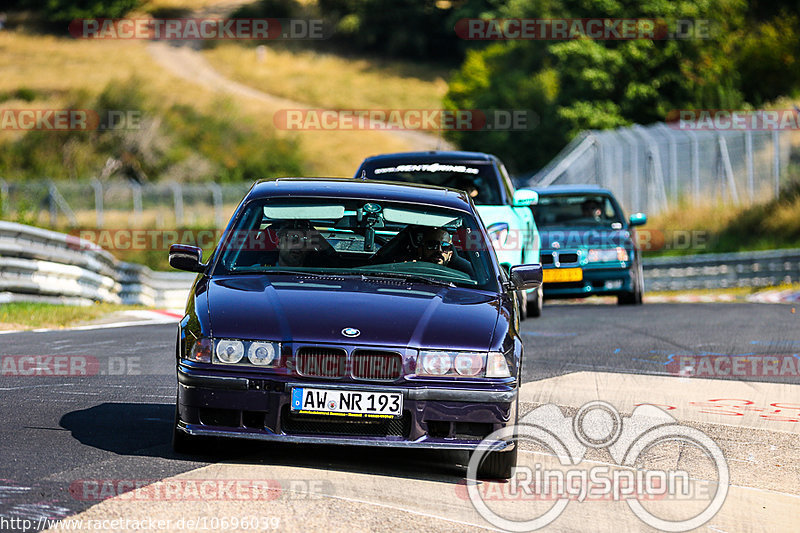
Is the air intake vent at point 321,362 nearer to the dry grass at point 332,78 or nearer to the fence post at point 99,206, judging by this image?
the fence post at point 99,206

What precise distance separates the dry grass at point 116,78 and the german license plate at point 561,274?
1901 inches

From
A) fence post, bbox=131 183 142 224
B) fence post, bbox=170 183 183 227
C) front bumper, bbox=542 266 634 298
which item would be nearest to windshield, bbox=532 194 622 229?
front bumper, bbox=542 266 634 298

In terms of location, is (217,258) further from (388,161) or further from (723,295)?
(723,295)

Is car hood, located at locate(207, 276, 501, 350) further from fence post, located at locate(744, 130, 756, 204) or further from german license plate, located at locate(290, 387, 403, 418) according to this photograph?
fence post, located at locate(744, 130, 756, 204)

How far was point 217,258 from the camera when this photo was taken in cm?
756

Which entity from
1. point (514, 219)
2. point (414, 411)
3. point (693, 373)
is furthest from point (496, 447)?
point (514, 219)

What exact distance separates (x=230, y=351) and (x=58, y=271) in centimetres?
1182

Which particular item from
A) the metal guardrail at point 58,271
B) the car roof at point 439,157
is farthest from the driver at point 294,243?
the metal guardrail at point 58,271

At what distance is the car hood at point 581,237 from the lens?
17.8 metres

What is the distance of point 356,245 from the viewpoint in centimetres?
802

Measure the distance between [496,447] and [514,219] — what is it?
24.8 ft

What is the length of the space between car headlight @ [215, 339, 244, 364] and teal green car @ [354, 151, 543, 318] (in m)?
7.51

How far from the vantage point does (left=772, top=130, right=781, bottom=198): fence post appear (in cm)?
2981

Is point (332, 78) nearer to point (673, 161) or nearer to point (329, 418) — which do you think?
point (673, 161)
